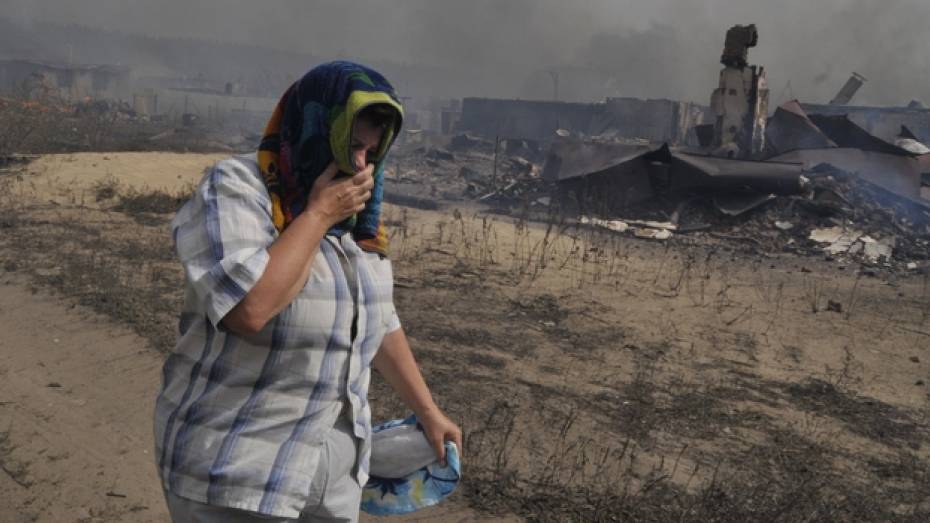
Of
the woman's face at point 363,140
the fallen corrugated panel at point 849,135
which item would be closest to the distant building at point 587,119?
the fallen corrugated panel at point 849,135

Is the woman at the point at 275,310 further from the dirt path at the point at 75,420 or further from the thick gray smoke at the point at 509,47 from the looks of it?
the thick gray smoke at the point at 509,47

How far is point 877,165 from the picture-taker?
15.2 meters

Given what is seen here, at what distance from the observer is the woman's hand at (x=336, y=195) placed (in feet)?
5.54

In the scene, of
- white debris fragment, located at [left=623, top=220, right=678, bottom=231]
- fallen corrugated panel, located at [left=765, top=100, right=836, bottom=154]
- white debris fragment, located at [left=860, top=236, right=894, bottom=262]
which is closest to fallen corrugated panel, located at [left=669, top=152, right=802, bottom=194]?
white debris fragment, located at [left=623, top=220, right=678, bottom=231]

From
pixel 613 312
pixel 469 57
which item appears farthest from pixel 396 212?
pixel 469 57

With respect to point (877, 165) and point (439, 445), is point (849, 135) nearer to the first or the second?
point (877, 165)

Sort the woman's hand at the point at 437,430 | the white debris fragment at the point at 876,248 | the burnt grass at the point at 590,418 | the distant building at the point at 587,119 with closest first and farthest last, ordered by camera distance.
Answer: the woman's hand at the point at 437,430 → the burnt grass at the point at 590,418 → the white debris fragment at the point at 876,248 → the distant building at the point at 587,119

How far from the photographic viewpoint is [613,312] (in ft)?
24.7

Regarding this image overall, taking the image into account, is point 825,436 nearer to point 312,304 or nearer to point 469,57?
point 312,304

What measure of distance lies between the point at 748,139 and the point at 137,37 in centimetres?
5939

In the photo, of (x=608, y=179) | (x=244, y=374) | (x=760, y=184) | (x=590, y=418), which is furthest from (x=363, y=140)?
(x=760, y=184)

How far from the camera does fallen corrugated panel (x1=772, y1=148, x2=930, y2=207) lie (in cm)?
1474

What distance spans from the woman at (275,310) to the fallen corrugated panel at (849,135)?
51.3 ft

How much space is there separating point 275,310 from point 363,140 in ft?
1.33
